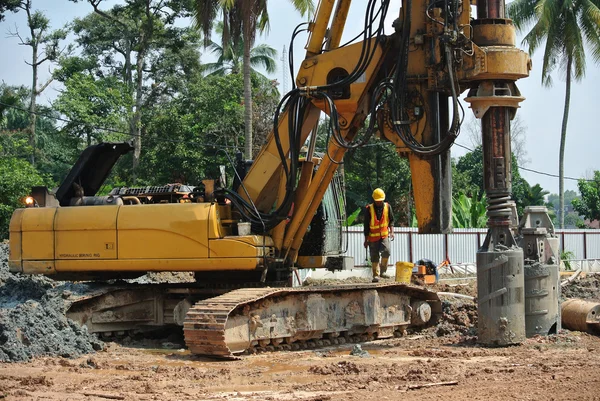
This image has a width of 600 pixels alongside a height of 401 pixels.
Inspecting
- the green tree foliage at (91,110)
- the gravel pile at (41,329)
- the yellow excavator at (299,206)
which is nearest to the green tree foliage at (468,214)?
the green tree foliage at (91,110)

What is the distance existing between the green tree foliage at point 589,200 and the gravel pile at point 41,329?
41755 millimetres

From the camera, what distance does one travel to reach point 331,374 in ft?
29.9

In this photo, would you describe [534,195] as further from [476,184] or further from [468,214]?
[468,214]

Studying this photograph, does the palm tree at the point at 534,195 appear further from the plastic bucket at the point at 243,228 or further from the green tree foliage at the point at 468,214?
the plastic bucket at the point at 243,228

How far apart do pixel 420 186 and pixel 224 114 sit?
2493cm

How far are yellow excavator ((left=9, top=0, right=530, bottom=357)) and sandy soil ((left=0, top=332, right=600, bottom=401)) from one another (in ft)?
2.12

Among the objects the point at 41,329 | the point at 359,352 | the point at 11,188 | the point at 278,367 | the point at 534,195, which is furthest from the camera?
the point at 534,195

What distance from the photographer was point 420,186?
11.3 meters

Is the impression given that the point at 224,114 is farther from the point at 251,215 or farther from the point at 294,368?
the point at 294,368

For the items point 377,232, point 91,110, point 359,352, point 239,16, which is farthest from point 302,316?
point 91,110

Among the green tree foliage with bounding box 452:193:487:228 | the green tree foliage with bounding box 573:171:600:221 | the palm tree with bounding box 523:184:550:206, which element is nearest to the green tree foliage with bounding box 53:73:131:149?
the green tree foliage with bounding box 452:193:487:228

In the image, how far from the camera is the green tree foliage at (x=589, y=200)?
49.6 meters

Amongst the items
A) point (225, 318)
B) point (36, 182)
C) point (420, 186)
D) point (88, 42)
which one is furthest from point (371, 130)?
point (88, 42)

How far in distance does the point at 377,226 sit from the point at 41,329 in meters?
5.78
